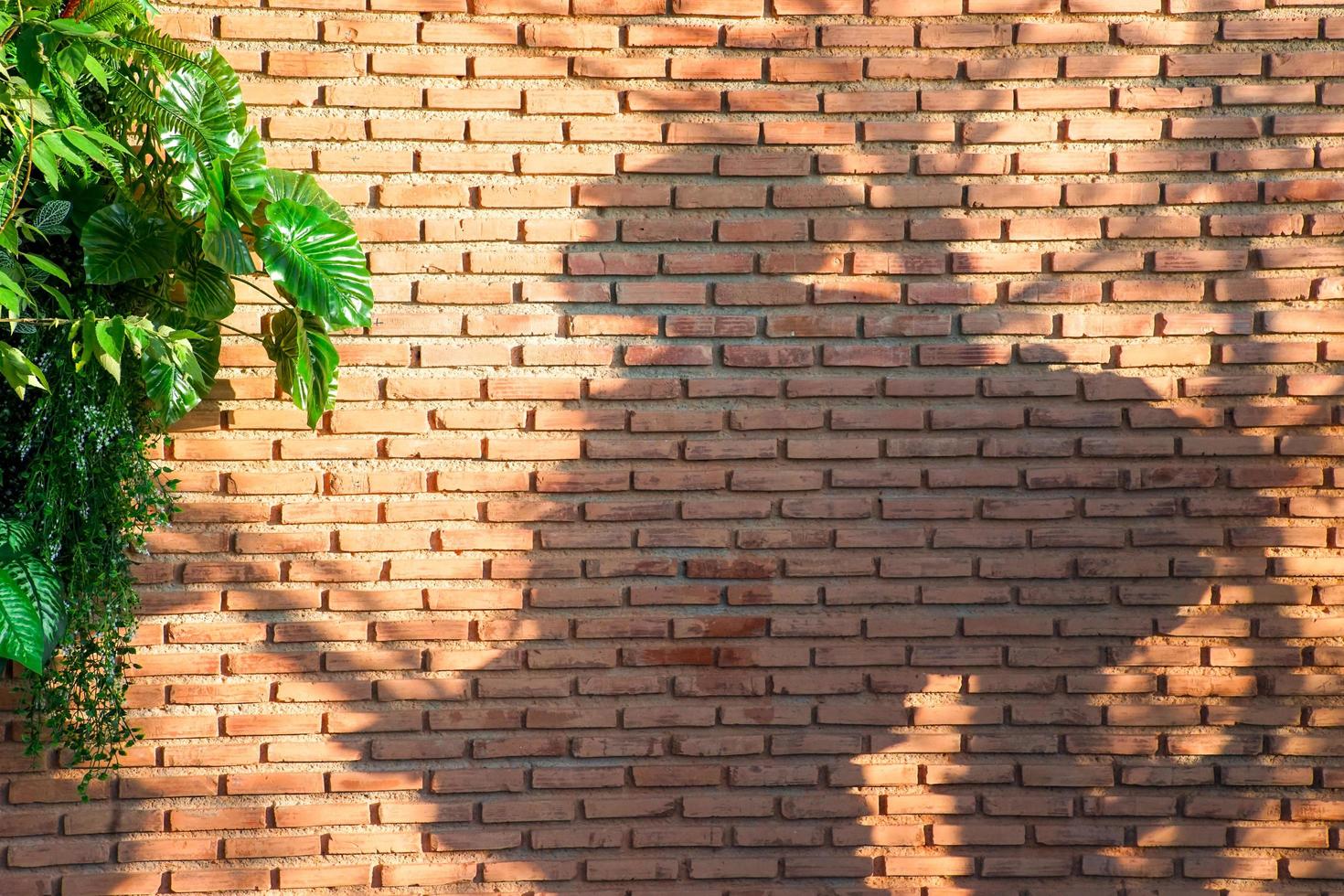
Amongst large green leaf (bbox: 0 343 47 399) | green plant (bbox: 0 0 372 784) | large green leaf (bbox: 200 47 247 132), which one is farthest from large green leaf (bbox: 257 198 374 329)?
large green leaf (bbox: 0 343 47 399)

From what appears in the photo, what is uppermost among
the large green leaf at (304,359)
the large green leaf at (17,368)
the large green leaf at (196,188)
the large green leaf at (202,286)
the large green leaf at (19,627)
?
the large green leaf at (196,188)

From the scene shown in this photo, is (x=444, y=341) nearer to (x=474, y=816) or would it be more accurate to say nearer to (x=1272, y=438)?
(x=474, y=816)

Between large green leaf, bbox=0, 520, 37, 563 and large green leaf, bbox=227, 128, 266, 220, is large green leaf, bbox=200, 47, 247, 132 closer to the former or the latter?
large green leaf, bbox=227, 128, 266, 220

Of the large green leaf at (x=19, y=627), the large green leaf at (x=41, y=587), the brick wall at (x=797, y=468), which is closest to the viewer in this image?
the large green leaf at (x=19, y=627)

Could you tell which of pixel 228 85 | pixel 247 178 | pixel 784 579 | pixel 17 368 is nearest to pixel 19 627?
pixel 17 368

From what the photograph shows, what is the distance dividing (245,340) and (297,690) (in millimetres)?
966

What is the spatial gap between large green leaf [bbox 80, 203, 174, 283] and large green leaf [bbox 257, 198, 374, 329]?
241 mm

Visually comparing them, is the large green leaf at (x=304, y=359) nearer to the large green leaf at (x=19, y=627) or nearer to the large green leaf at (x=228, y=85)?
→ the large green leaf at (x=228, y=85)

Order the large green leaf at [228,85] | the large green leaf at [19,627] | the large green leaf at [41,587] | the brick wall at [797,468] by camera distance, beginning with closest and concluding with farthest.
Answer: the large green leaf at [19,627]
the large green leaf at [41,587]
the large green leaf at [228,85]
the brick wall at [797,468]

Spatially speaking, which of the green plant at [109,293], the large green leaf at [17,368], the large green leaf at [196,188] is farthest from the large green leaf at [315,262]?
the large green leaf at [17,368]

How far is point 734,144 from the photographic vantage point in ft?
9.22

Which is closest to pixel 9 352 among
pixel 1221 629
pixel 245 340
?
pixel 245 340

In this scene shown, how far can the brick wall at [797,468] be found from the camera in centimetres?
276

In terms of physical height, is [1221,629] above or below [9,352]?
below
